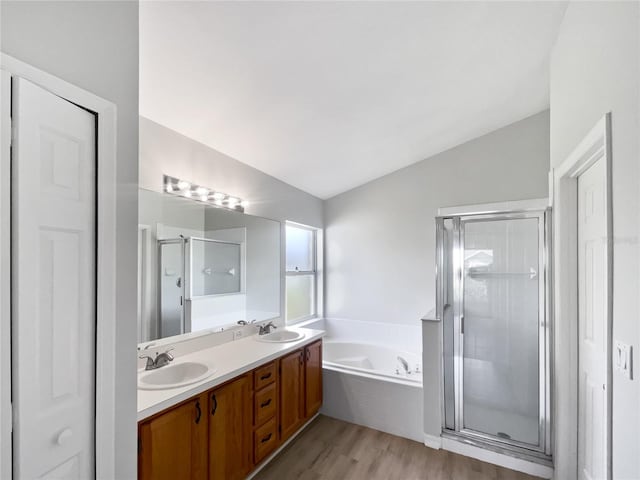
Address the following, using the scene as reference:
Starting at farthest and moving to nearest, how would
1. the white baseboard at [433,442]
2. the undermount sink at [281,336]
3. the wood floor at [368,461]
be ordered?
1. the undermount sink at [281,336]
2. the white baseboard at [433,442]
3. the wood floor at [368,461]

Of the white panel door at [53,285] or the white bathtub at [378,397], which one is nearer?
the white panel door at [53,285]

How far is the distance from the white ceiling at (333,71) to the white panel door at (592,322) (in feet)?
3.53

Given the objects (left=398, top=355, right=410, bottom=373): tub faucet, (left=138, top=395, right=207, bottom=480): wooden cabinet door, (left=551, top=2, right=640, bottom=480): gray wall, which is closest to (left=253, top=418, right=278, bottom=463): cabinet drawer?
(left=138, top=395, right=207, bottom=480): wooden cabinet door

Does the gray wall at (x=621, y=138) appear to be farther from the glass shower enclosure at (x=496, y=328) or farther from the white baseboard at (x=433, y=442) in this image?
the white baseboard at (x=433, y=442)

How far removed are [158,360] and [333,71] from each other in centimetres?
209

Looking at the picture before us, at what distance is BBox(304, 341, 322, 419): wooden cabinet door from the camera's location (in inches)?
105

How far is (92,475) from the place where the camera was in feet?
3.39

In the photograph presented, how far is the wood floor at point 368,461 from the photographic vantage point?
84.7 inches

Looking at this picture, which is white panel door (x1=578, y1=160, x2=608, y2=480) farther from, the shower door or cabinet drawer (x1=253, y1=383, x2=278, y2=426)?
the shower door

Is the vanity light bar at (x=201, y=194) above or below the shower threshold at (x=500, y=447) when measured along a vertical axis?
above

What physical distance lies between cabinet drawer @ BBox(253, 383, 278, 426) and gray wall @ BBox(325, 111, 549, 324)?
2.02 metres

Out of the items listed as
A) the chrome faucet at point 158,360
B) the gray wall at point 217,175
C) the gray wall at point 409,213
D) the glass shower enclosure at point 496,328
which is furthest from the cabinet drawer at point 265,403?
the gray wall at point 409,213

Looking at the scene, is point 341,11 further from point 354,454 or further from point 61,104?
point 354,454

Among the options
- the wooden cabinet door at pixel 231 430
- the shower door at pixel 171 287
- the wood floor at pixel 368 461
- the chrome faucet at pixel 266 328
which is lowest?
the wood floor at pixel 368 461
